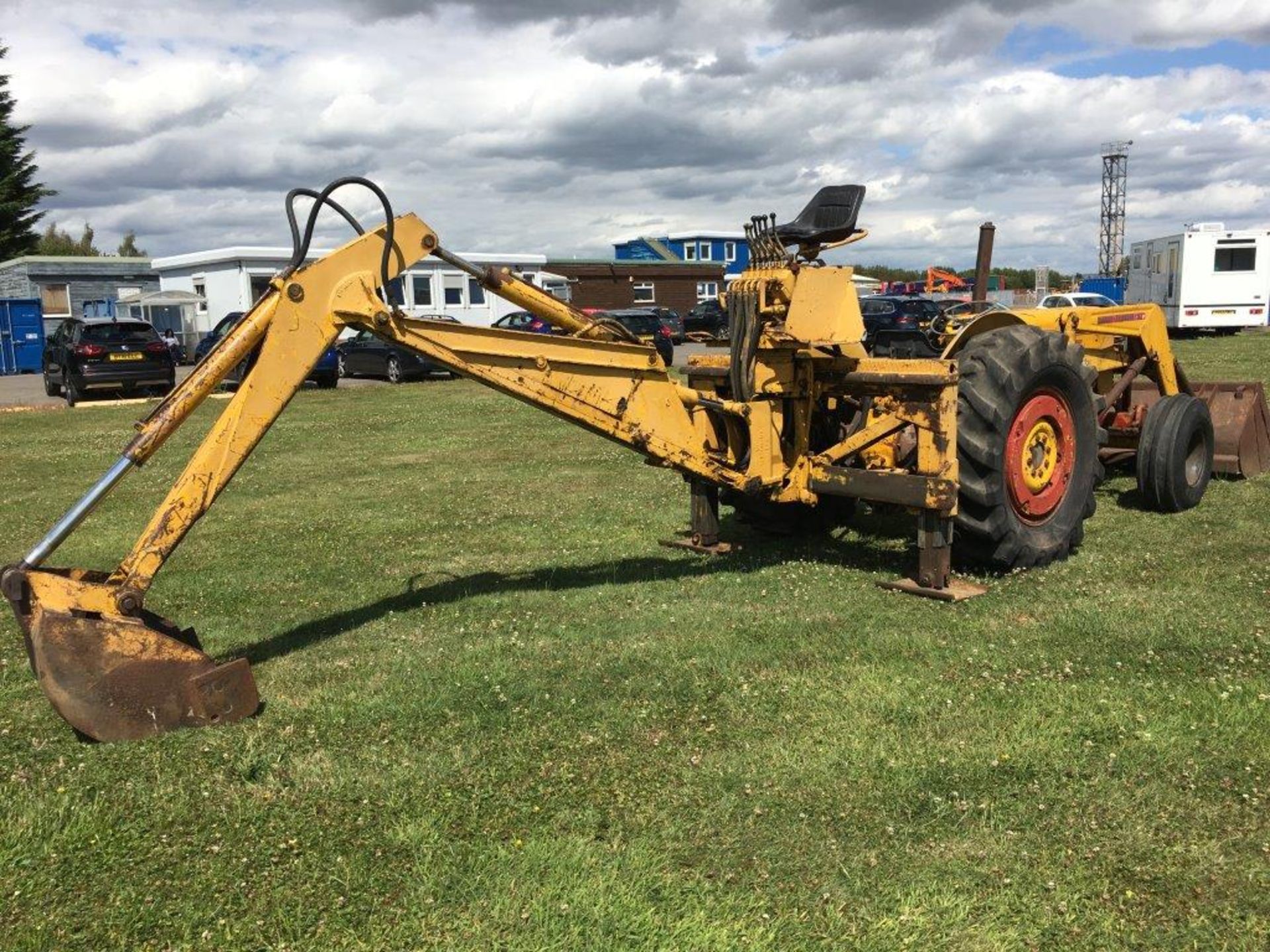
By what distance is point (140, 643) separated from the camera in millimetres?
4566

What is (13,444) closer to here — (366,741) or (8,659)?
(8,659)

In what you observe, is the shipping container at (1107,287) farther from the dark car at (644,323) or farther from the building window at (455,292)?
the building window at (455,292)

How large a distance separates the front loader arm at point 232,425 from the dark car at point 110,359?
19767mm

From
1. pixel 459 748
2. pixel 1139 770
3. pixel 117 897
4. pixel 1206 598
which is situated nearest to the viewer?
pixel 117 897

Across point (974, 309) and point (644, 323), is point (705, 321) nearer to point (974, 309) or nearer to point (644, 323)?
point (644, 323)

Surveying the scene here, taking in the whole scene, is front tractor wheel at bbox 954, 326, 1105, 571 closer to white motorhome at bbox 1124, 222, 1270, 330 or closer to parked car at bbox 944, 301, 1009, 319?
parked car at bbox 944, 301, 1009, 319

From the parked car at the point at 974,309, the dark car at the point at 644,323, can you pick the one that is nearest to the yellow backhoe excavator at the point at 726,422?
the parked car at the point at 974,309

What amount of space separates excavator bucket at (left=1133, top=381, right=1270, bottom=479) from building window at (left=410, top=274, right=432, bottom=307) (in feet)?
101

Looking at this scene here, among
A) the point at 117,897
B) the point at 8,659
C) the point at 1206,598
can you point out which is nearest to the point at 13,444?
the point at 8,659

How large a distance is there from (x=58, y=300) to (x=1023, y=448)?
45.0m

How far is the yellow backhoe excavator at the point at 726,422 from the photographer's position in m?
4.66

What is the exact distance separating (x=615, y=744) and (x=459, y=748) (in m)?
0.66

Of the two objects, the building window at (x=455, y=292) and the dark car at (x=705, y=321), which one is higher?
the building window at (x=455, y=292)

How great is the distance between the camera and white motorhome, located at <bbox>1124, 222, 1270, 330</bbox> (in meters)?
34.7
